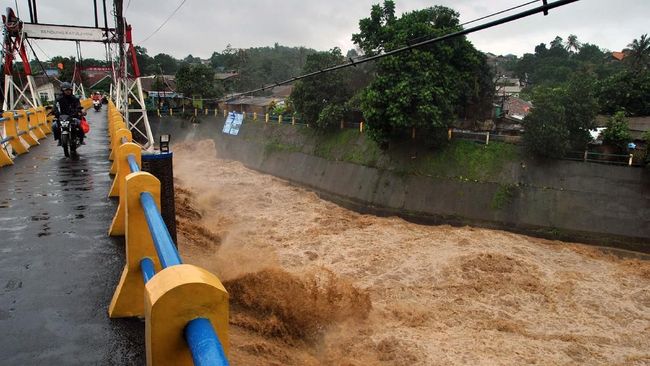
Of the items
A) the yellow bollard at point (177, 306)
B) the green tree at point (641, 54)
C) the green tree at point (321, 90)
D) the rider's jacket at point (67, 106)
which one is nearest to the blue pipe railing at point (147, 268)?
the yellow bollard at point (177, 306)

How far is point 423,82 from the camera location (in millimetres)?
22281

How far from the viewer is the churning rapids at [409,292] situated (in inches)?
362

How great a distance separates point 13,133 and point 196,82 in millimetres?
32690

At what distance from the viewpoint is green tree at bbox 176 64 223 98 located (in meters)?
43.5

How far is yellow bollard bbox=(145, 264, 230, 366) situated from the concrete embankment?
68.3 ft

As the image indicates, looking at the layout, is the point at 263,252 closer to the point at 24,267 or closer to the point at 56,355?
the point at 24,267

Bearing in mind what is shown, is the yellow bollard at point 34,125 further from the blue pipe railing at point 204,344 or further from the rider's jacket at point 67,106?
the blue pipe railing at point 204,344

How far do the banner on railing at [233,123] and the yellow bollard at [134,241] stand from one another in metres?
36.7

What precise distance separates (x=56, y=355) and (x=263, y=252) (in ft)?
46.1

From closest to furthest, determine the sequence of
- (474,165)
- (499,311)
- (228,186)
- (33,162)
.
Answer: (33,162), (499,311), (474,165), (228,186)

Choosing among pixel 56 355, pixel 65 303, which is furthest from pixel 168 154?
pixel 56 355

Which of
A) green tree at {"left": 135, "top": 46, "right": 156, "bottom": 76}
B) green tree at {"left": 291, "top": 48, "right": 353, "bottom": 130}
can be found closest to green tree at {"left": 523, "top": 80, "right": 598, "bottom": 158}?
green tree at {"left": 291, "top": 48, "right": 353, "bottom": 130}

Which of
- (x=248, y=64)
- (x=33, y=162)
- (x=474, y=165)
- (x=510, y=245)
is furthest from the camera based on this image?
(x=248, y=64)

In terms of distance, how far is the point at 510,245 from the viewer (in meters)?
18.6
